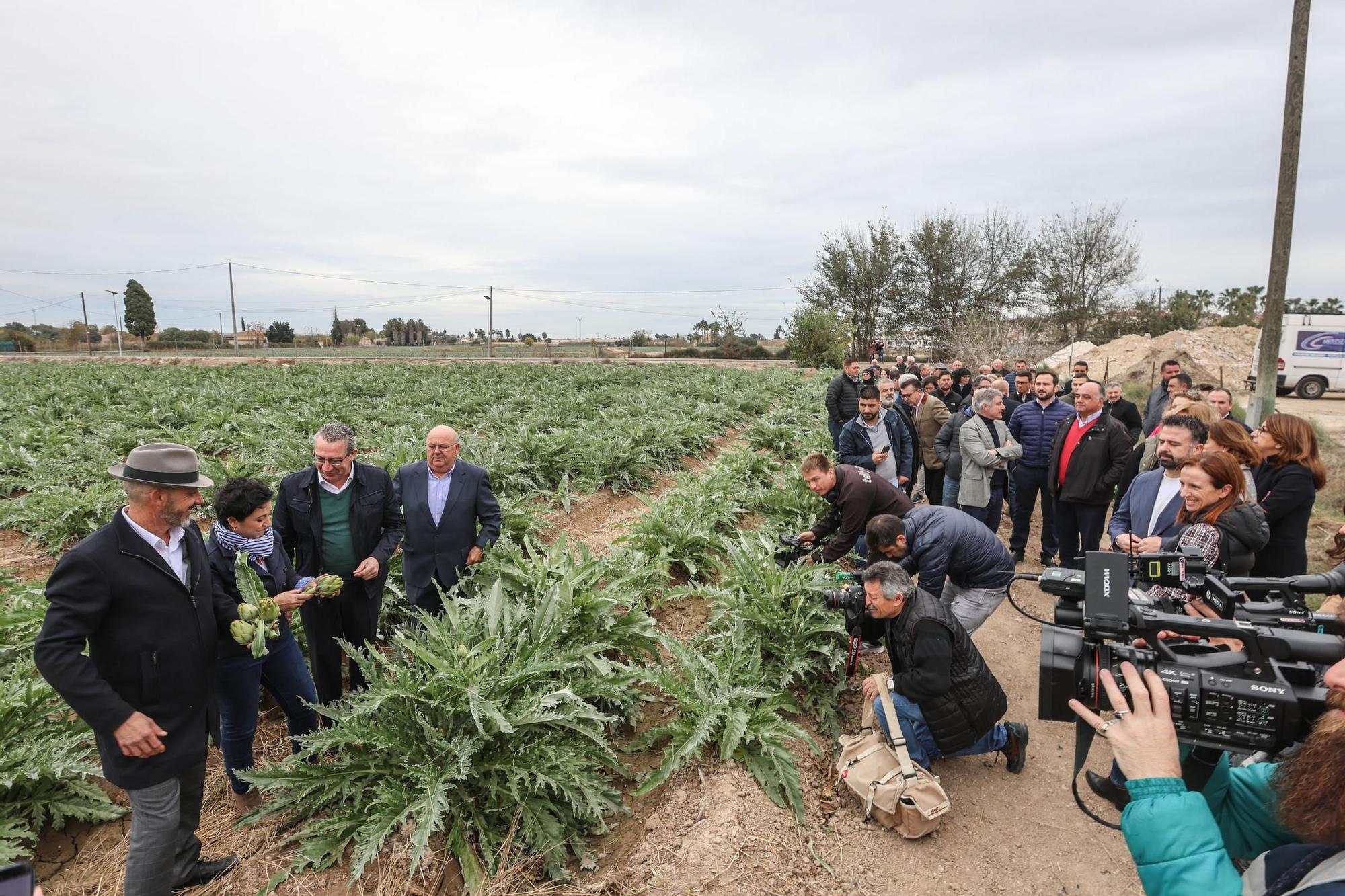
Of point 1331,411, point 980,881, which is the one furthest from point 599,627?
point 1331,411

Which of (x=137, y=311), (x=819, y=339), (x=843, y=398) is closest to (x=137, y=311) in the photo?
(x=137, y=311)

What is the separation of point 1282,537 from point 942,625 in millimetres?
2648

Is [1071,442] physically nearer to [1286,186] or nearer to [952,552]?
[952,552]

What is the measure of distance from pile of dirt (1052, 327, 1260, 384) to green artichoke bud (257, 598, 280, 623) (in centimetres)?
2784

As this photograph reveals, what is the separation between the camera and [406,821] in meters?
3.18

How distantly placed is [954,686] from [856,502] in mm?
1790

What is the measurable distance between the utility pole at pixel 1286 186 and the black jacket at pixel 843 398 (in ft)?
17.4

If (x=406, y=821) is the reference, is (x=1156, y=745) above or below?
above

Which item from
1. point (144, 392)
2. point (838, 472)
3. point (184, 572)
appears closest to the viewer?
point (184, 572)

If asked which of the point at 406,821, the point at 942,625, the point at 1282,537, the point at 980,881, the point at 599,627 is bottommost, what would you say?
the point at 980,881

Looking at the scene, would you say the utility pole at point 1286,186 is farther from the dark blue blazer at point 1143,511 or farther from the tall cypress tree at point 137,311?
the tall cypress tree at point 137,311

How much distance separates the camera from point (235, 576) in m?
3.44

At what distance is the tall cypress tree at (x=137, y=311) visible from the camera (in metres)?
71.5

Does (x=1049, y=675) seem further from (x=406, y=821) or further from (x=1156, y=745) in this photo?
(x=406, y=821)
